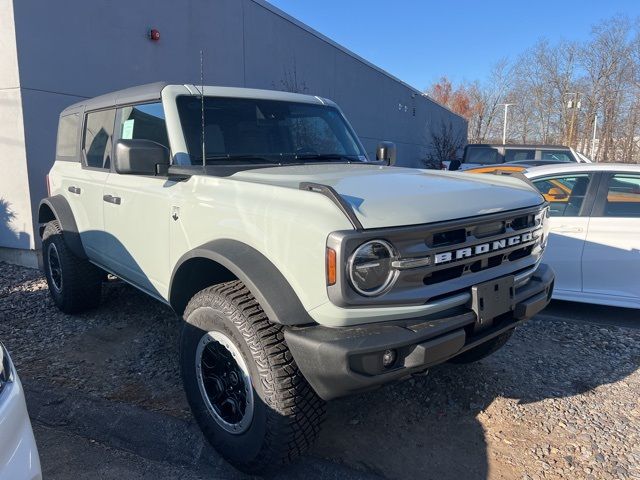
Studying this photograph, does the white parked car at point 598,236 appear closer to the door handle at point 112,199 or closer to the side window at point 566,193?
the side window at point 566,193

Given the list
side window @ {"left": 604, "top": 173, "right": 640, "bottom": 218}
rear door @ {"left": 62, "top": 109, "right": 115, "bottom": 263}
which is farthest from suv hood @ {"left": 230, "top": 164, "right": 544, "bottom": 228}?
side window @ {"left": 604, "top": 173, "right": 640, "bottom": 218}

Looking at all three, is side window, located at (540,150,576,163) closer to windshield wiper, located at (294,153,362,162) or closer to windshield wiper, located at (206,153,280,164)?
windshield wiper, located at (294,153,362,162)

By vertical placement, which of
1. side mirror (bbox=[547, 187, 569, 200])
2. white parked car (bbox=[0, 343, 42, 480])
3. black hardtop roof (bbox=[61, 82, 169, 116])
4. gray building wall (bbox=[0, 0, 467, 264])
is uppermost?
gray building wall (bbox=[0, 0, 467, 264])

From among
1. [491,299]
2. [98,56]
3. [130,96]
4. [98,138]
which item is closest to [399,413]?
[491,299]

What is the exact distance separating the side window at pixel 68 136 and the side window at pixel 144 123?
111cm

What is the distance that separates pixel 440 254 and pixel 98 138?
337cm

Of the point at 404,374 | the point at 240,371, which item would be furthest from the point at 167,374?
the point at 404,374

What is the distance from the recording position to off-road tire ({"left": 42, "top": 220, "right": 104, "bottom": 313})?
4672 millimetres

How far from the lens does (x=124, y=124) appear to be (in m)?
3.93

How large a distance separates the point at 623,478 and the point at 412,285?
1.56m

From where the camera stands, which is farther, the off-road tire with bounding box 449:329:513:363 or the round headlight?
the off-road tire with bounding box 449:329:513:363

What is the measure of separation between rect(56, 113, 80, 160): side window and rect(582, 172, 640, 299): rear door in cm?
504

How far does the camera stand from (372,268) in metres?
2.14

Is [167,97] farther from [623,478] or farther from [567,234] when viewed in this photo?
[567,234]
